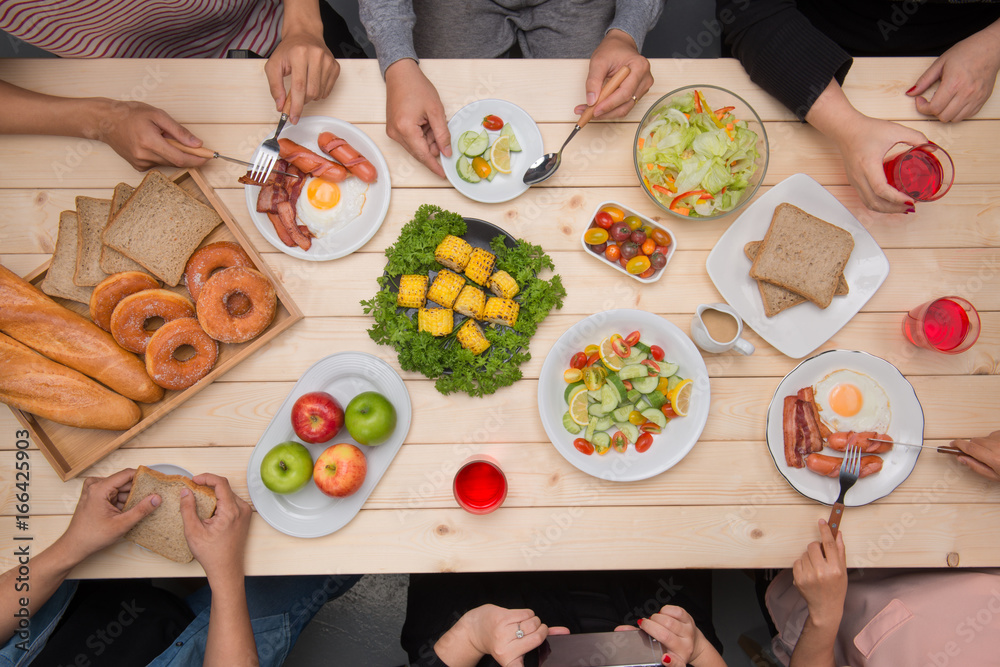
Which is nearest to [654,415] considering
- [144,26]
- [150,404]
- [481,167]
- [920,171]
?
[481,167]

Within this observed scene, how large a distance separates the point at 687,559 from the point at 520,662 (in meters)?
0.67

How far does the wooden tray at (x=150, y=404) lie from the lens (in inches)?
66.8

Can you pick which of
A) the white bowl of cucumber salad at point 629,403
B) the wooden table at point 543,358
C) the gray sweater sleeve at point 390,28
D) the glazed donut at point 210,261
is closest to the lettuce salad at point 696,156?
the wooden table at point 543,358

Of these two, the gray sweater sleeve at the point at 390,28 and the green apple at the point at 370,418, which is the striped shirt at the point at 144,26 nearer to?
the gray sweater sleeve at the point at 390,28

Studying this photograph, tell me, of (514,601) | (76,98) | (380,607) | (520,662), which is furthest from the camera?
(380,607)

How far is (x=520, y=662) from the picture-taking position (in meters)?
1.72

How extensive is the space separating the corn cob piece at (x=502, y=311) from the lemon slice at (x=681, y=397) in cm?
59

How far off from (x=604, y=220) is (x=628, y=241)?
11 centimetres

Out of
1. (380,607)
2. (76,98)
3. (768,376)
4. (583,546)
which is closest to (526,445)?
(583,546)

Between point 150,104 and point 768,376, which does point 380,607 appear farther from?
point 150,104

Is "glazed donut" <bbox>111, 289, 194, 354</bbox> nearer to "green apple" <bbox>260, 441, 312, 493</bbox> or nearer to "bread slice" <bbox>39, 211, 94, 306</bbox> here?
"bread slice" <bbox>39, 211, 94, 306</bbox>

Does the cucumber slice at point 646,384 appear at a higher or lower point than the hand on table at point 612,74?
lower

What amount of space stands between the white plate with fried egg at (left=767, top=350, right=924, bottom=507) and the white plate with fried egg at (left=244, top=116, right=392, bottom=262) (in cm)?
157

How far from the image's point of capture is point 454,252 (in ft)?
5.73
